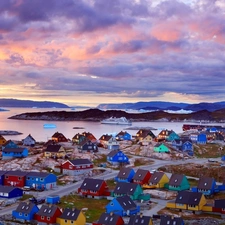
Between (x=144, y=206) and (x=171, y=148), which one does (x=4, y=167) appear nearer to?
(x=144, y=206)

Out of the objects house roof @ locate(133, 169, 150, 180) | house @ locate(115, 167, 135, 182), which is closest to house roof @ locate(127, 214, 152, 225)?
house roof @ locate(133, 169, 150, 180)

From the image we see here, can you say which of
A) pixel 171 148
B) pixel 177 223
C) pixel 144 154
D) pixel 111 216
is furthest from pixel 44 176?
pixel 171 148

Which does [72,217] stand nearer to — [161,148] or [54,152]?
[54,152]

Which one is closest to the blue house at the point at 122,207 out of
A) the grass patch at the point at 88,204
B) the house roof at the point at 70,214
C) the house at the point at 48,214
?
the grass patch at the point at 88,204

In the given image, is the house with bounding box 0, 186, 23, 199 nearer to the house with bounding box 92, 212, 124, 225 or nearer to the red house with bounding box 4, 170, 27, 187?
the red house with bounding box 4, 170, 27, 187

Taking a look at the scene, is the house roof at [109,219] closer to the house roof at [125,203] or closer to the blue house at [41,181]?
the house roof at [125,203]

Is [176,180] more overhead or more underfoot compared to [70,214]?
more overhead

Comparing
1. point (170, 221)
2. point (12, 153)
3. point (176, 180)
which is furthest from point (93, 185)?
point (12, 153)
